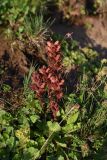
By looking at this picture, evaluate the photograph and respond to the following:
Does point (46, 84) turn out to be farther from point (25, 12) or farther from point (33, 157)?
point (25, 12)

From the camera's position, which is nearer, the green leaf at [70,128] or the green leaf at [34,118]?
the green leaf at [34,118]

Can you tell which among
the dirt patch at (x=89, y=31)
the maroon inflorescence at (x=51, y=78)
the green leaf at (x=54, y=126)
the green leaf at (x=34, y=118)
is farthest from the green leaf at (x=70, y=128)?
the dirt patch at (x=89, y=31)

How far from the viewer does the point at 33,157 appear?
13.2 feet

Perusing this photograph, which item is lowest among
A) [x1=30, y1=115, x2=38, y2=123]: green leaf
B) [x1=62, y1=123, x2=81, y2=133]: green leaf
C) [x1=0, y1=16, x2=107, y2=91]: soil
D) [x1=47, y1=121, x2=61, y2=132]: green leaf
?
[x1=62, y1=123, x2=81, y2=133]: green leaf

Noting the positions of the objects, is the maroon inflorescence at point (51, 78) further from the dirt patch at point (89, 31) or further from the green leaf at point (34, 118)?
the dirt patch at point (89, 31)

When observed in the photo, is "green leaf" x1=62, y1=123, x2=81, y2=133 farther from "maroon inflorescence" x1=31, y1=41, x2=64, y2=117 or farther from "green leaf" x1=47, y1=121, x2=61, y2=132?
"maroon inflorescence" x1=31, y1=41, x2=64, y2=117

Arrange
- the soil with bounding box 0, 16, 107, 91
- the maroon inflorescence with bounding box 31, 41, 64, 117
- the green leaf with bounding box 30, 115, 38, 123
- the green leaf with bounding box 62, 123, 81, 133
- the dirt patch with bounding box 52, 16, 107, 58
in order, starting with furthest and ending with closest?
the dirt patch with bounding box 52, 16, 107, 58 → the soil with bounding box 0, 16, 107, 91 → the green leaf with bounding box 62, 123, 81, 133 → the green leaf with bounding box 30, 115, 38, 123 → the maroon inflorescence with bounding box 31, 41, 64, 117

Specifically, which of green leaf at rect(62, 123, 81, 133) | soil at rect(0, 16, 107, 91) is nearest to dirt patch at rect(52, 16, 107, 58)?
soil at rect(0, 16, 107, 91)

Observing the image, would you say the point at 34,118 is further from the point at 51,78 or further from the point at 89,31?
the point at 89,31

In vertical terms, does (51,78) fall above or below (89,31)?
above

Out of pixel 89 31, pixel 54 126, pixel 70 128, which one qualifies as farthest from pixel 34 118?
Answer: pixel 89 31

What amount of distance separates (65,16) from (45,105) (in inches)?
87.0

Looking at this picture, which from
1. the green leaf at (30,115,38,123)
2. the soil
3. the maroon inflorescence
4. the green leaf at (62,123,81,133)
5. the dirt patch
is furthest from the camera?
the dirt patch

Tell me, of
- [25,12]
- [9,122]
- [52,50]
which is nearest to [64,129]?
[9,122]
